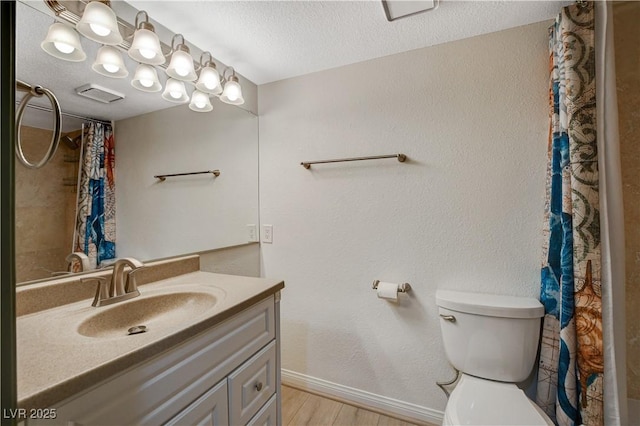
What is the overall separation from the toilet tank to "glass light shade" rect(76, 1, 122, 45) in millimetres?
1871

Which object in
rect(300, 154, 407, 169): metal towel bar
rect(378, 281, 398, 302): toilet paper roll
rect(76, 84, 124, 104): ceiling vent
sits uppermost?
rect(76, 84, 124, 104): ceiling vent

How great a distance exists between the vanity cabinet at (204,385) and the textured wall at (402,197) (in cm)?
63

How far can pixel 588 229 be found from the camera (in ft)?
3.54

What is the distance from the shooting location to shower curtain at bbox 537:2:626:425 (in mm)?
1043

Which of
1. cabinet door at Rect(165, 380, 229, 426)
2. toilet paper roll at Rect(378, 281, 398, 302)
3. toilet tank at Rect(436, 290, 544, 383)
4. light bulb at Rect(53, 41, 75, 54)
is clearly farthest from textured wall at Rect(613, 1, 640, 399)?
light bulb at Rect(53, 41, 75, 54)

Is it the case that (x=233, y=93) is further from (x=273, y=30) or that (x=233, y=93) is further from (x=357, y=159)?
(x=357, y=159)

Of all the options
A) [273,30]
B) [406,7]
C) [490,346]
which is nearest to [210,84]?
[273,30]

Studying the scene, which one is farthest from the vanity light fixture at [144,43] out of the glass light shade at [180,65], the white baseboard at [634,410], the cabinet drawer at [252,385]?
the white baseboard at [634,410]

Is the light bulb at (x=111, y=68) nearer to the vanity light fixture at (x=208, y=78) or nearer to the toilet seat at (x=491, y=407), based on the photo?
the vanity light fixture at (x=208, y=78)

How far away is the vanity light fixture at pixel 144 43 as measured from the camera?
3.70 ft

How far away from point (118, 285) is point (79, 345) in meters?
0.39

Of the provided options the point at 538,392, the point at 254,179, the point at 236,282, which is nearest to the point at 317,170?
the point at 254,179

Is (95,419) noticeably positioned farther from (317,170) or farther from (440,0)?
(440,0)

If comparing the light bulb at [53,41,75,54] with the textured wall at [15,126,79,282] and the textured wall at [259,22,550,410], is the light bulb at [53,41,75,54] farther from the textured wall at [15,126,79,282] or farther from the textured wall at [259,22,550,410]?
the textured wall at [259,22,550,410]
